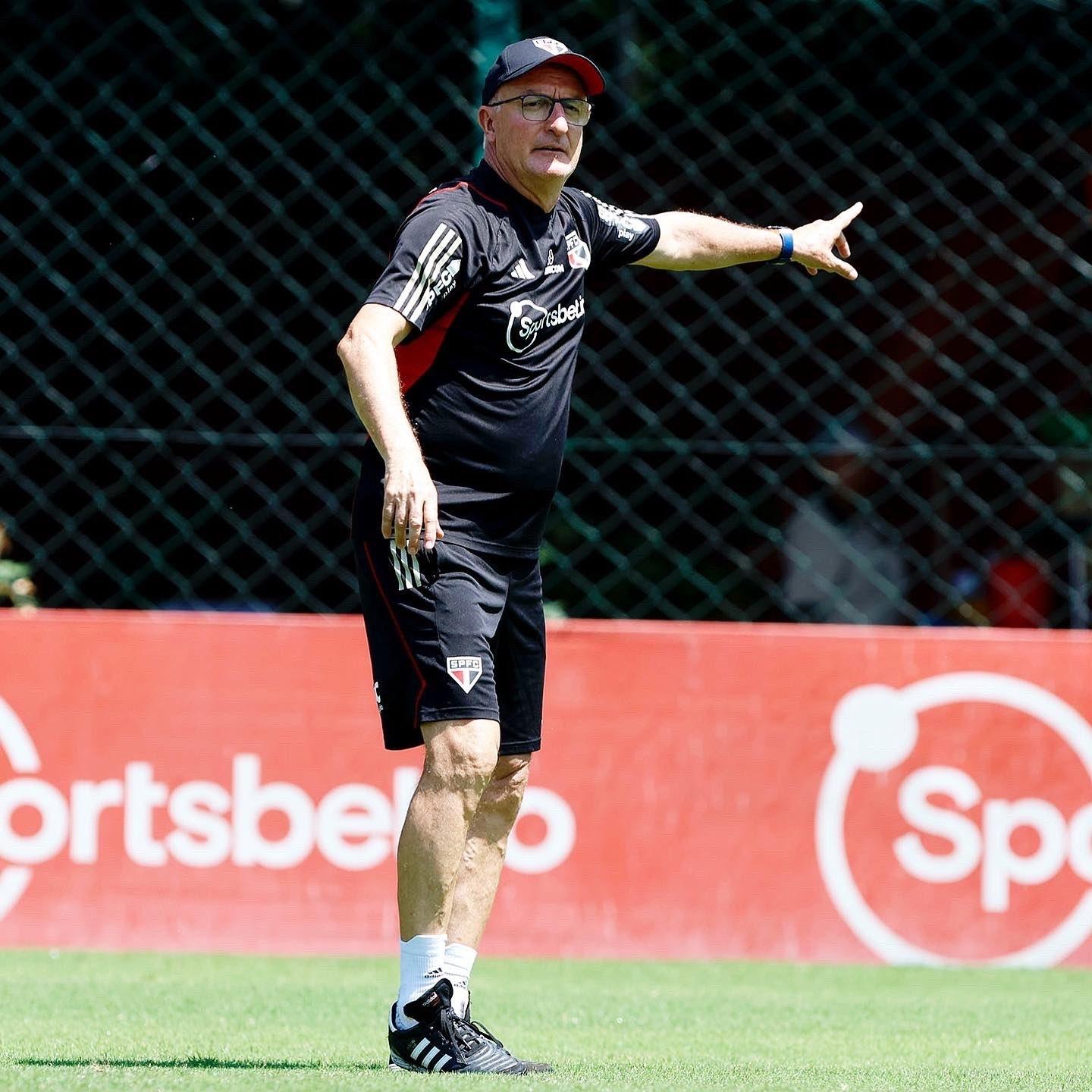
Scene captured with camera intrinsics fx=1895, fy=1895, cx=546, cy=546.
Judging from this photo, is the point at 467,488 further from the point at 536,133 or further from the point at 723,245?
the point at 723,245

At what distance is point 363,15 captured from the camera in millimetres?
6945

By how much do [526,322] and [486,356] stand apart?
0.10 m

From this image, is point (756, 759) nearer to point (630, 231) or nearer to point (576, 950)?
point (576, 950)

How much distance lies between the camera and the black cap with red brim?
12.2 feet

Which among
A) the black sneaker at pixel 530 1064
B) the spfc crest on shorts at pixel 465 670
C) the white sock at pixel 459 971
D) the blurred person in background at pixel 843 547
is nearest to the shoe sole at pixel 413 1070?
the black sneaker at pixel 530 1064

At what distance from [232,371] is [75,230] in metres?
0.73

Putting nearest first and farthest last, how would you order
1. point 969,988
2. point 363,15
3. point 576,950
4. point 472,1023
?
point 472,1023
point 969,988
point 576,950
point 363,15

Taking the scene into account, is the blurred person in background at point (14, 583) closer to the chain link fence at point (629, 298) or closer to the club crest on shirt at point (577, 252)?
the chain link fence at point (629, 298)

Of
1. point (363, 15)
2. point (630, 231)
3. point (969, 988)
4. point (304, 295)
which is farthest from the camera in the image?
point (363, 15)

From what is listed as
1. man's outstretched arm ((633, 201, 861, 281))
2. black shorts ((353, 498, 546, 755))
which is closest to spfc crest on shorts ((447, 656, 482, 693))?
black shorts ((353, 498, 546, 755))

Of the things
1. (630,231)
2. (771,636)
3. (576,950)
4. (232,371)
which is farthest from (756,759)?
(232,371)

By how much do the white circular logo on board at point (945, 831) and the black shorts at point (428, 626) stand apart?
2.11 metres

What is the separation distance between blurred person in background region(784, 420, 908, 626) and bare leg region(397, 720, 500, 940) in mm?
3785

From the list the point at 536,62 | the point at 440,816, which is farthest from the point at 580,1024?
the point at 536,62
